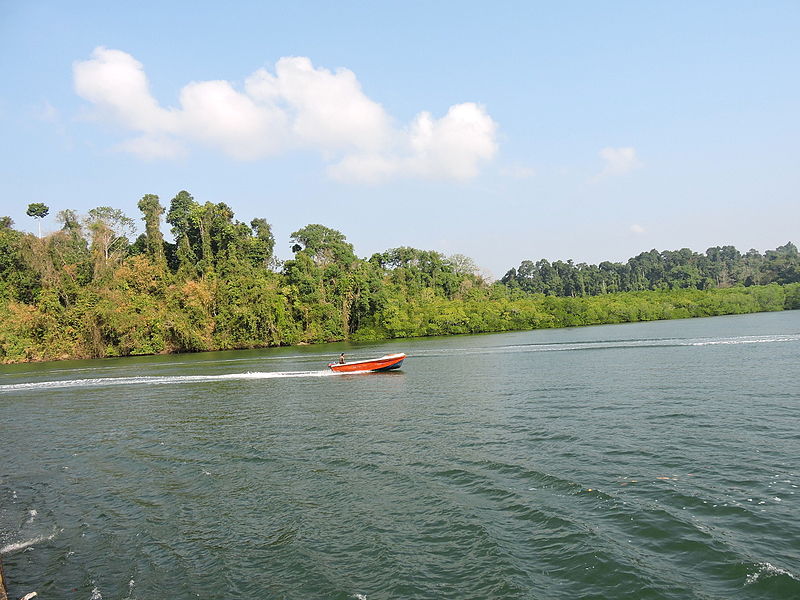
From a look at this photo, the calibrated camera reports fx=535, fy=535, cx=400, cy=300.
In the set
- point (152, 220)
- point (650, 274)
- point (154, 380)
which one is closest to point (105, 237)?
point (152, 220)

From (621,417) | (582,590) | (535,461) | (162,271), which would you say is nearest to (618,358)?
(621,417)

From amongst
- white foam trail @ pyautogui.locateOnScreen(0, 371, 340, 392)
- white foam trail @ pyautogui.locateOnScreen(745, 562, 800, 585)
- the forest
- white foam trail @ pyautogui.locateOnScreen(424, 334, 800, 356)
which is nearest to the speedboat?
white foam trail @ pyautogui.locateOnScreen(0, 371, 340, 392)

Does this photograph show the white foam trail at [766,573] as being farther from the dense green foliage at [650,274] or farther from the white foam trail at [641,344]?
the dense green foliage at [650,274]

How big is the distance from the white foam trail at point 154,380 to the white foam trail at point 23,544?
25820mm

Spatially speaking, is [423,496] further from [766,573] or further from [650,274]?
[650,274]

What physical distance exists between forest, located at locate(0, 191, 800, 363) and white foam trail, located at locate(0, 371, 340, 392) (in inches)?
1183

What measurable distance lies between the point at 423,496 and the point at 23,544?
26.1 ft

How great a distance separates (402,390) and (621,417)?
12.6 meters

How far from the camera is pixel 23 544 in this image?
1034 centimetres

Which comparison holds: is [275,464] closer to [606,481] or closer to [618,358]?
[606,481]

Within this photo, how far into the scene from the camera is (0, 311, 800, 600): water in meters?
8.48

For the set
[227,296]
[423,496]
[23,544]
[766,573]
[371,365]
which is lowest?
[766,573]

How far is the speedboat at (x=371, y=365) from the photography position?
37031 millimetres

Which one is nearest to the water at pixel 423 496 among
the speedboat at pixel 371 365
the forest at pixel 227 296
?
the speedboat at pixel 371 365
